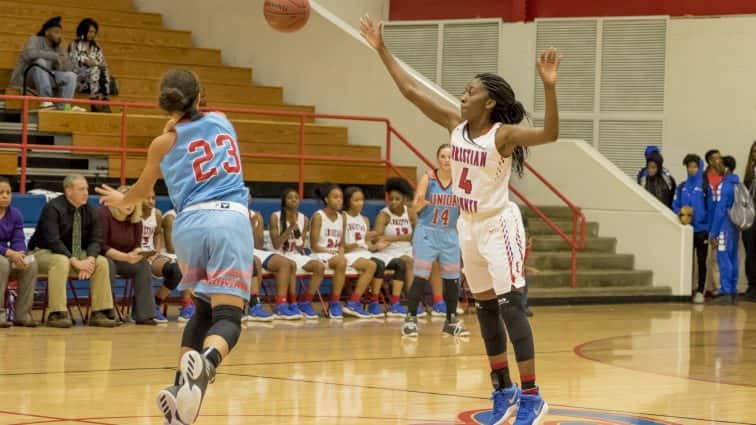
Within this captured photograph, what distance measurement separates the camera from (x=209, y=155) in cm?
593

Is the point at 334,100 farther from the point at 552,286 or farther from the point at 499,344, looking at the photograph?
the point at 499,344

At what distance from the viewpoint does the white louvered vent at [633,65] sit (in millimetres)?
17828

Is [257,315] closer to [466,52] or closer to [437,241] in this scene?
[437,241]

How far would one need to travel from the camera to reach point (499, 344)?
6746 millimetres

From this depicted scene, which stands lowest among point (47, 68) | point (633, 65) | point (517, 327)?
point (517, 327)

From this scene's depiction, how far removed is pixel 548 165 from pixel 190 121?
451 inches

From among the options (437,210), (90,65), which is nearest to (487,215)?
(437,210)

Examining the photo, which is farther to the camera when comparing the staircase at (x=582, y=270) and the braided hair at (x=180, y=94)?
the staircase at (x=582, y=270)

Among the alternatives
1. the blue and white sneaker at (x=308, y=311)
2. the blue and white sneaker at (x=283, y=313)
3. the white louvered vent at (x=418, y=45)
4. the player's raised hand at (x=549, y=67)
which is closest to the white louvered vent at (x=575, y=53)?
the white louvered vent at (x=418, y=45)

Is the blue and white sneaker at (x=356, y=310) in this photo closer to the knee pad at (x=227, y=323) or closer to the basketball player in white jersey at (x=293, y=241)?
the basketball player in white jersey at (x=293, y=241)

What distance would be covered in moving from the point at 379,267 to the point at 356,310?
1.66ft

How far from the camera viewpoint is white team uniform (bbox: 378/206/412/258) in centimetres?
1356


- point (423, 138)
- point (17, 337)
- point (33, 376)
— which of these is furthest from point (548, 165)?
A: point (33, 376)

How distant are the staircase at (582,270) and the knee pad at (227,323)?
9.39m
